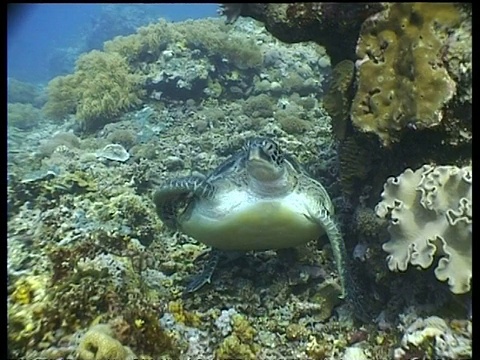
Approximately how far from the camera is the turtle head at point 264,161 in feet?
13.6

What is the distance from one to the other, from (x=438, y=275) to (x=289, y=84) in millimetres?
9172

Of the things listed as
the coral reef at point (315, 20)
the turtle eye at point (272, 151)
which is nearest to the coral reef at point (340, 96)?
the coral reef at point (315, 20)

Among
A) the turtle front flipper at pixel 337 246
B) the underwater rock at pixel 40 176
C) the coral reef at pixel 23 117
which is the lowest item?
the coral reef at pixel 23 117

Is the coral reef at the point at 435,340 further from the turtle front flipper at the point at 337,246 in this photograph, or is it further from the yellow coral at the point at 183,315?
the yellow coral at the point at 183,315

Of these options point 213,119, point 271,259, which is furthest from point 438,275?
point 213,119

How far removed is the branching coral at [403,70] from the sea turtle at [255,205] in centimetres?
89

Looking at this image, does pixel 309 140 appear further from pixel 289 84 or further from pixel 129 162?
pixel 289 84

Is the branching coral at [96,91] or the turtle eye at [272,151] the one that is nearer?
the turtle eye at [272,151]

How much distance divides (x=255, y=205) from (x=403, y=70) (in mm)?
1863

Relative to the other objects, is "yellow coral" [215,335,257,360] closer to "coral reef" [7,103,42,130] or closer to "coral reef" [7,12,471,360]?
"coral reef" [7,12,471,360]

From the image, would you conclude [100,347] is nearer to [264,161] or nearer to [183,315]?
[183,315]

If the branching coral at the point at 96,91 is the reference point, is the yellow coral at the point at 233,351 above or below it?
below

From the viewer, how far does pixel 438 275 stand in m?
3.13

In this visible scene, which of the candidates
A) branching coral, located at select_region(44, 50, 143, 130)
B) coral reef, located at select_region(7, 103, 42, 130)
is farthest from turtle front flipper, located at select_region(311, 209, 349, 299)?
coral reef, located at select_region(7, 103, 42, 130)
